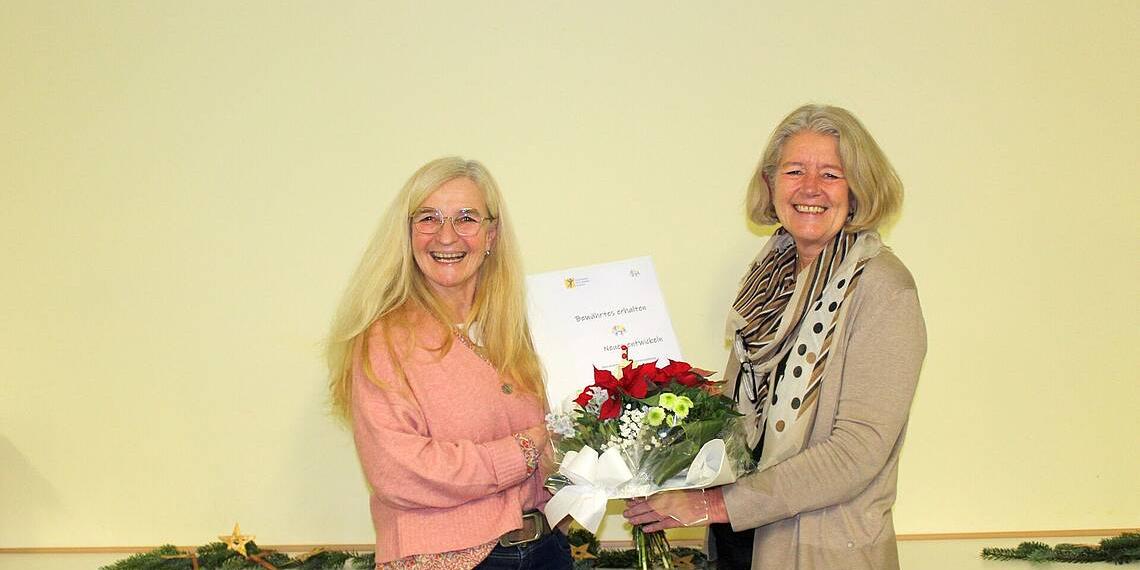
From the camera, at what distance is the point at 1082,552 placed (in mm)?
3146

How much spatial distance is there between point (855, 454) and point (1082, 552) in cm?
155

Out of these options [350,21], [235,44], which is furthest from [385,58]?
[235,44]

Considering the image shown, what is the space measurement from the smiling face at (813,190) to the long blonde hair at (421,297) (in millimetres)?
708

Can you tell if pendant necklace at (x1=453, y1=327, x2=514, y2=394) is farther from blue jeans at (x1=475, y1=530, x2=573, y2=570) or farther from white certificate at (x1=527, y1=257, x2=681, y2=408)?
blue jeans at (x1=475, y1=530, x2=573, y2=570)

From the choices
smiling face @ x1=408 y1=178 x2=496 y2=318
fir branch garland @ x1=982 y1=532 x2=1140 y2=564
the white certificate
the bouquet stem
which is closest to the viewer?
the bouquet stem

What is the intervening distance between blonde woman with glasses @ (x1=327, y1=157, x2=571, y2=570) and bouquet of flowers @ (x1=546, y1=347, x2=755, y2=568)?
0.58 ft

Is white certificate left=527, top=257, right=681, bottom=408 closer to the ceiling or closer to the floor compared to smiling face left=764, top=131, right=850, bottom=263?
closer to the floor

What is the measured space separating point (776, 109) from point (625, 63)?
1.83 ft

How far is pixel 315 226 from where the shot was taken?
3.62m

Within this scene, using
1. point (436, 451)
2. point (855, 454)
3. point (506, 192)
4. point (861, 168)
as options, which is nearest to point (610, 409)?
point (436, 451)

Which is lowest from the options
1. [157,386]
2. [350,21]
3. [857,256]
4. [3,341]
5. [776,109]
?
[857,256]

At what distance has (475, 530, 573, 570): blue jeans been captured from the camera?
2.24 metres

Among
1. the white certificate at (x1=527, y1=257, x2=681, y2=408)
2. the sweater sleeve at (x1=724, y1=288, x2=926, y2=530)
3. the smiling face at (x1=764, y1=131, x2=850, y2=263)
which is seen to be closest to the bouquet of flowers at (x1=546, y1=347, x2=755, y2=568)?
the sweater sleeve at (x1=724, y1=288, x2=926, y2=530)

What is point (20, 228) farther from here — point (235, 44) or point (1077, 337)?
point (1077, 337)
